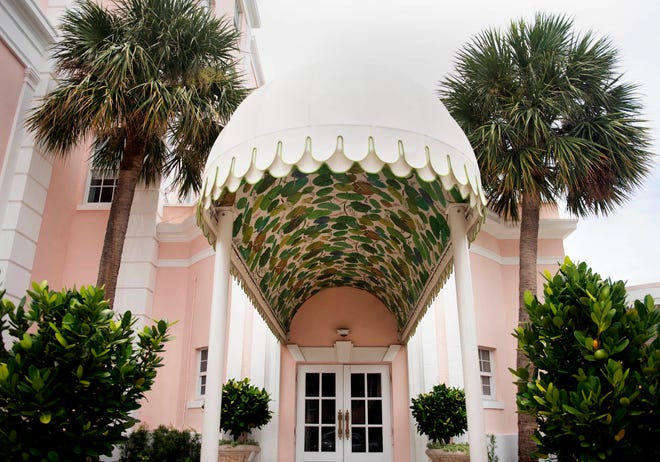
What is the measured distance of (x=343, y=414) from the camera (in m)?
11.5

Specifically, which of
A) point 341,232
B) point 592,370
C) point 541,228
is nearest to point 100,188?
point 341,232

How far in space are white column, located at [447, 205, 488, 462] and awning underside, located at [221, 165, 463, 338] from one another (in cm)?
29

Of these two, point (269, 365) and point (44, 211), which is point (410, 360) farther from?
point (44, 211)

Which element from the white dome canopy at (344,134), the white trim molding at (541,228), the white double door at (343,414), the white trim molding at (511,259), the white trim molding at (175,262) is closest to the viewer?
the white dome canopy at (344,134)

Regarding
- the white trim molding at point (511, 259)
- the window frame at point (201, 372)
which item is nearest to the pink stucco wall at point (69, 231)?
the window frame at point (201, 372)

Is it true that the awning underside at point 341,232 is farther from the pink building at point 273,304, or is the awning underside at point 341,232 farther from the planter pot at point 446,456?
the planter pot at point 446,456

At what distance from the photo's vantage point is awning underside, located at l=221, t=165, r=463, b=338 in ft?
20.5

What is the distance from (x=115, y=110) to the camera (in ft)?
31.4

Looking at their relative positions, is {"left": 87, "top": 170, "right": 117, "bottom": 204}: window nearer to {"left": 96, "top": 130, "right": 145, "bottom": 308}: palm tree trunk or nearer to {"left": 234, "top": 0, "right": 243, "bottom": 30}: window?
{"left": 96, "top": 130, "right": 145, "bottom": 308}: palm tree trunk

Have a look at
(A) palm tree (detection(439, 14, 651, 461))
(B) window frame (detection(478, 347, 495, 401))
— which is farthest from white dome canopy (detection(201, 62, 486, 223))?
(B) window frame (detection(478, 347, 495, 401))

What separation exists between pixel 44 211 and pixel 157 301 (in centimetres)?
338

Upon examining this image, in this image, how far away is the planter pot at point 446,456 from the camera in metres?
8.91

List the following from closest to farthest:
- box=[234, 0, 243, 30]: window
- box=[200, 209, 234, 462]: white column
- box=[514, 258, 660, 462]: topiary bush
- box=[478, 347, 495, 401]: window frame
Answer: box=[514, 258, 660, 462]: topiary bush
box=[200, 209, 234, 462]: white column
box=[478, 347, 495, 401]: window frame
box=[234, 0, 243, 30]: window

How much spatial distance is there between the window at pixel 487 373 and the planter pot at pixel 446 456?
2.69m
